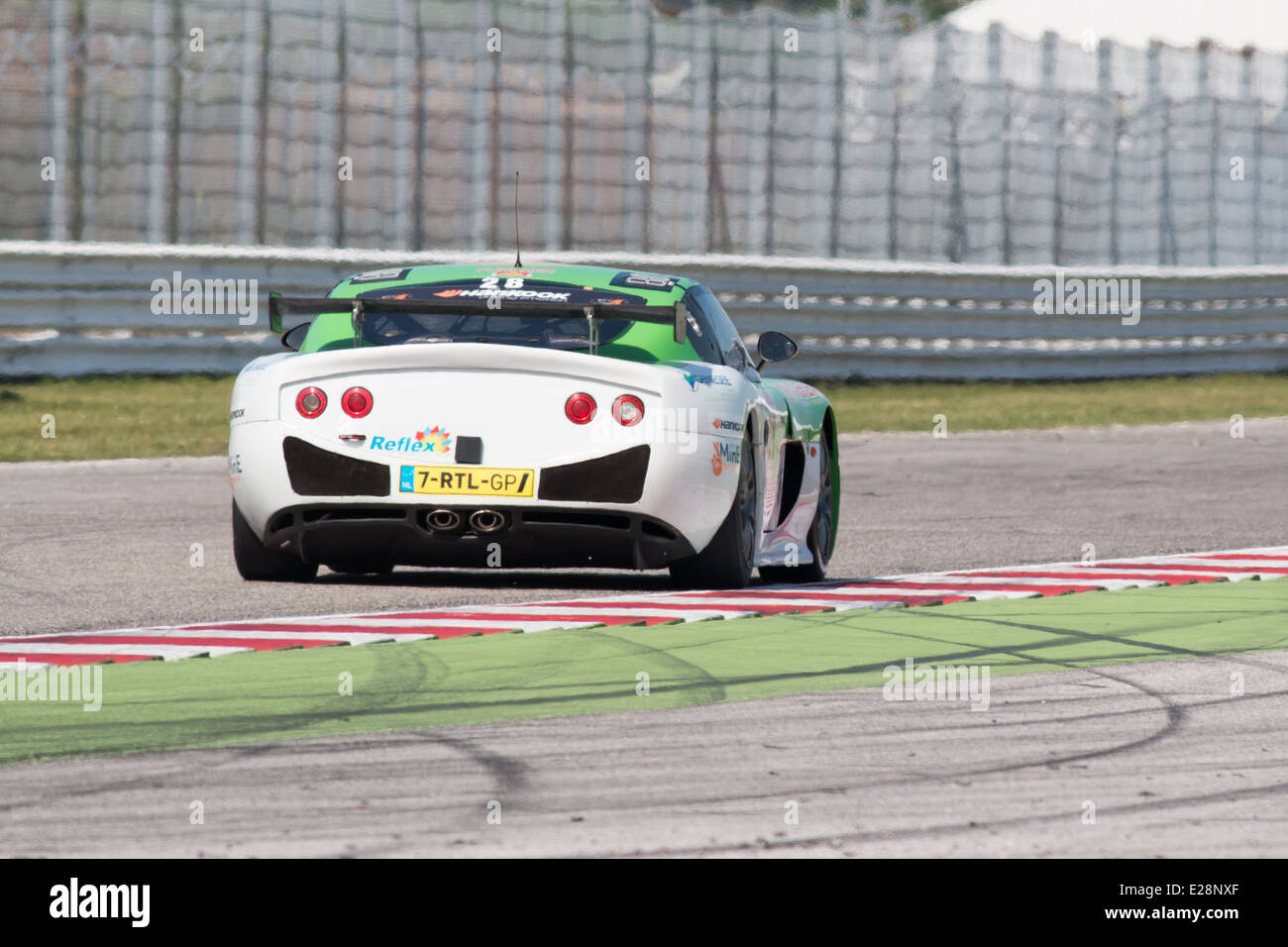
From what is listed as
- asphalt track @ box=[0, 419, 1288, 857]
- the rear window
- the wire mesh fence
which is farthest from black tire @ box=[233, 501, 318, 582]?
the wire mesh fence

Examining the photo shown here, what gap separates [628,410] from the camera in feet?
27.6

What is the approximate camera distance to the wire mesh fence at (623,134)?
62.0ft

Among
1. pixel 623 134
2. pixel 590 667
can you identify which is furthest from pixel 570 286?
pixel 623 134

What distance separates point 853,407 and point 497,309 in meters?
12.1

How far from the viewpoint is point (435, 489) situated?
8414 millimetres

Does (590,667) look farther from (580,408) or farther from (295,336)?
(295,336)

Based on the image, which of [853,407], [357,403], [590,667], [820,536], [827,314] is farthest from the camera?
[827,314]

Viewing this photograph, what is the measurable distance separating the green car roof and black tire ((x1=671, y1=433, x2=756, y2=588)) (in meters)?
0.50

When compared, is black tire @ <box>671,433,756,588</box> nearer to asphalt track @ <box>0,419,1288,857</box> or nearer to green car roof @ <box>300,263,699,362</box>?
asphalt track @ <box>0,419,1288,857</box>

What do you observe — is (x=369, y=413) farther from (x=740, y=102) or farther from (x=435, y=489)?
(x=740, y=102)

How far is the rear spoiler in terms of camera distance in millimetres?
8625

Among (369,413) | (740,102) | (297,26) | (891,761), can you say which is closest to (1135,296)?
(740,102)

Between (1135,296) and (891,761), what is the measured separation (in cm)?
1860
